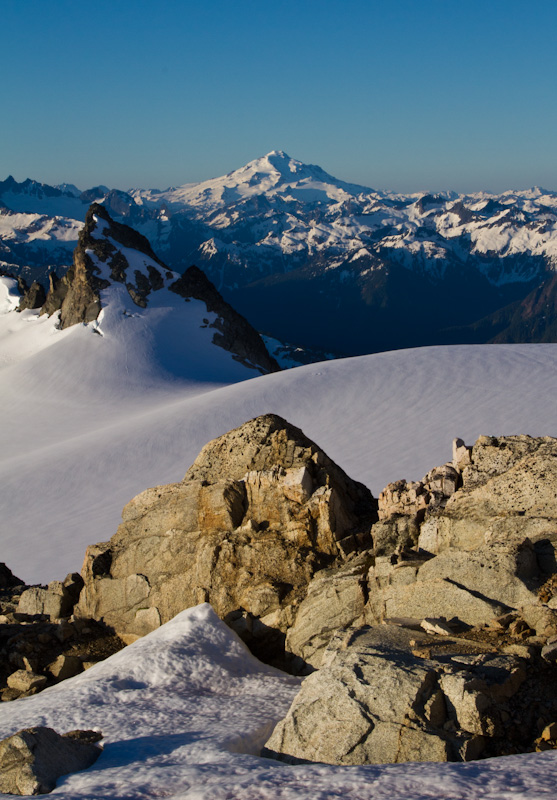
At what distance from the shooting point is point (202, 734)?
753cm

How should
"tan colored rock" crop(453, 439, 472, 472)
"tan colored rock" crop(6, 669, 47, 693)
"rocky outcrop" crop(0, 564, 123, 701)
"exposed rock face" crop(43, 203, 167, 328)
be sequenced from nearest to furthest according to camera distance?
"tan colored rock" crop(6, 669, 47, 693) → "rocky outcrop" crop(0, 564, 123, 701) → "tan colored rock" crop(453, 439, 472, 472) → "exposed rock face" crop(43, 203, 167, 328)

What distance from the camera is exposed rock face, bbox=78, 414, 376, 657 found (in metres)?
11.1

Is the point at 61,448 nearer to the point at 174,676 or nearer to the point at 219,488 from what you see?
the point at 219,488

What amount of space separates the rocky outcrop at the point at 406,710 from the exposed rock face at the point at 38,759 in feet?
5.89

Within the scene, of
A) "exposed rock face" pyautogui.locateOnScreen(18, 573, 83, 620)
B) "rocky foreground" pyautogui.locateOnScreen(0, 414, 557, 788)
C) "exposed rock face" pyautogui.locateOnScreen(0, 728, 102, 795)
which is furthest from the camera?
"exposed rock face" pyautogui.locateOnScreen(18, 573, 83, 620)

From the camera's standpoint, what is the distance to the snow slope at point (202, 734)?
5.52 metres

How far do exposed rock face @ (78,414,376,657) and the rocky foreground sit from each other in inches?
1.1

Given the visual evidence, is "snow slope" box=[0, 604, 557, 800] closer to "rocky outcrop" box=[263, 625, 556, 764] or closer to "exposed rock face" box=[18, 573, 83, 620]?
"rocky outcrop" box=[263, 625, 556, 764]

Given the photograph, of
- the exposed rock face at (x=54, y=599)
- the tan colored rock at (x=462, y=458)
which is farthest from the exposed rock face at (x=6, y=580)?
the tan colored rock at (x=462, y=458)

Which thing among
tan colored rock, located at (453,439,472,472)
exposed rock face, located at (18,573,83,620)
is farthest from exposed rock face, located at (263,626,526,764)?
exposed rock face, located at (18,573,83,620)

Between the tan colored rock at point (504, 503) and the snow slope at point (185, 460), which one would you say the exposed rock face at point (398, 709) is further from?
the tan colored rock at point (504, 503)

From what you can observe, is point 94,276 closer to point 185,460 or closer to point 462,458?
point 185,460

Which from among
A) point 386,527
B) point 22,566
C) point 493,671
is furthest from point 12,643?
point 22,566

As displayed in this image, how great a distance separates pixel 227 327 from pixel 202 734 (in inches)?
2898
